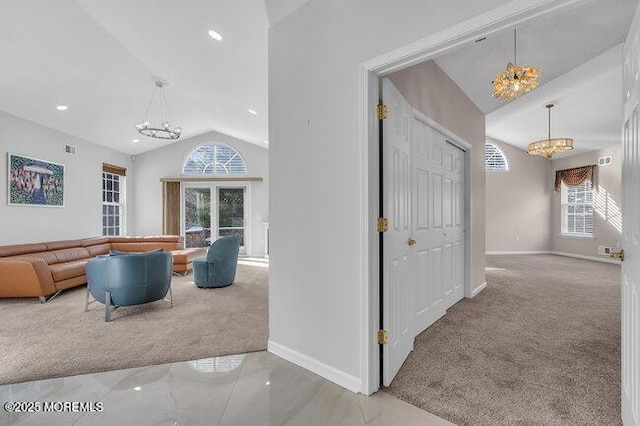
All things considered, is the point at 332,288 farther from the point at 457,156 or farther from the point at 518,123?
the point at 518,123

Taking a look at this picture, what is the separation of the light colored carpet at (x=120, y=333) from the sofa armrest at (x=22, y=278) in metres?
0.14

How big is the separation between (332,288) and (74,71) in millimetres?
4785

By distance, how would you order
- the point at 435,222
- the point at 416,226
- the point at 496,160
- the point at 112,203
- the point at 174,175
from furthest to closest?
1. the point at 496,160
2. the point at 174,175
3. the point at 112,203
4. the point at 435,222
5. the point at 416,226

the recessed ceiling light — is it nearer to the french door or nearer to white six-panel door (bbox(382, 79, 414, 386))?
white six-panel door (bbox(382, 79, 414, 386))

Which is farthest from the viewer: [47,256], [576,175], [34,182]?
[576,175]

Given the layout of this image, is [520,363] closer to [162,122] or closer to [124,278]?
[124,278]

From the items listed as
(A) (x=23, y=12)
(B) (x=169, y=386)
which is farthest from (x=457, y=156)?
Answer: (A) (x=23, y=12)

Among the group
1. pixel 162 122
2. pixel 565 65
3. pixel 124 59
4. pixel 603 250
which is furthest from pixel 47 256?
pixel 603 250

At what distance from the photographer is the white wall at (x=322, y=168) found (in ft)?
6.40

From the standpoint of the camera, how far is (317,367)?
2184mm

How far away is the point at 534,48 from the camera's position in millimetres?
3404

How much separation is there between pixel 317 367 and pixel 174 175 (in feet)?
24.4

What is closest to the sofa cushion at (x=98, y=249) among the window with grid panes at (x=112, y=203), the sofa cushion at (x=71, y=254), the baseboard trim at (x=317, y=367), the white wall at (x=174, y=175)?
the sofa cushion at (x=71, y=254)

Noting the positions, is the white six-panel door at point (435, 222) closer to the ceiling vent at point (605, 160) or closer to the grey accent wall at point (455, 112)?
the grey accent wall at point (455, 112)
